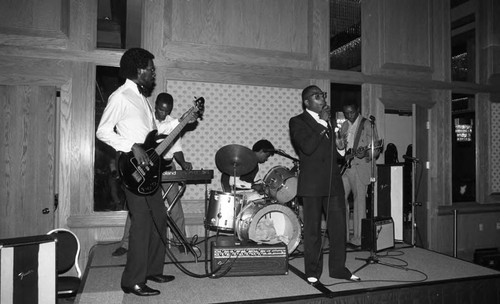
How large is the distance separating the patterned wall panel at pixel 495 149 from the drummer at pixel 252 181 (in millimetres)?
4817

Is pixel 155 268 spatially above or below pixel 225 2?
below

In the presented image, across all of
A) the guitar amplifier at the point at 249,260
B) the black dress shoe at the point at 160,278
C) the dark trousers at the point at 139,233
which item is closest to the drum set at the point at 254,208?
the guitar amplifier at the point at 249,260

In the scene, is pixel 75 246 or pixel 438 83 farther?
pixel 438 83

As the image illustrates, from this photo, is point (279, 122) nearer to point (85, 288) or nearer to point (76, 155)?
point (76, 155)

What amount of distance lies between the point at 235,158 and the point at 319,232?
147 cm

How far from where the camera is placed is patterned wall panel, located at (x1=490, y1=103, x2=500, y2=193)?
7367mm

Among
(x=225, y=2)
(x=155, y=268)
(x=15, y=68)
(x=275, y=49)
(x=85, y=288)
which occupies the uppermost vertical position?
(x=225, y=2)

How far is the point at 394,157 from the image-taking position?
325 inches

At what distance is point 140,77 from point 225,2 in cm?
329

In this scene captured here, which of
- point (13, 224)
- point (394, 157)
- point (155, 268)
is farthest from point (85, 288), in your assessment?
point (394, 157)

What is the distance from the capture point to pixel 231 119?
233 inches

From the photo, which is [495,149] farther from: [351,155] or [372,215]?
[372,215]

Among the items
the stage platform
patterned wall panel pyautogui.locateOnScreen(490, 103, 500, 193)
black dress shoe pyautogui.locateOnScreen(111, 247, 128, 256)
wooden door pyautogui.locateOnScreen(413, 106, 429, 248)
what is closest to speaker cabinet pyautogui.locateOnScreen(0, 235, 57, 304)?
the stage platform

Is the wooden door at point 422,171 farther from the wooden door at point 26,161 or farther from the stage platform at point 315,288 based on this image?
the wooden door at point 26,161
